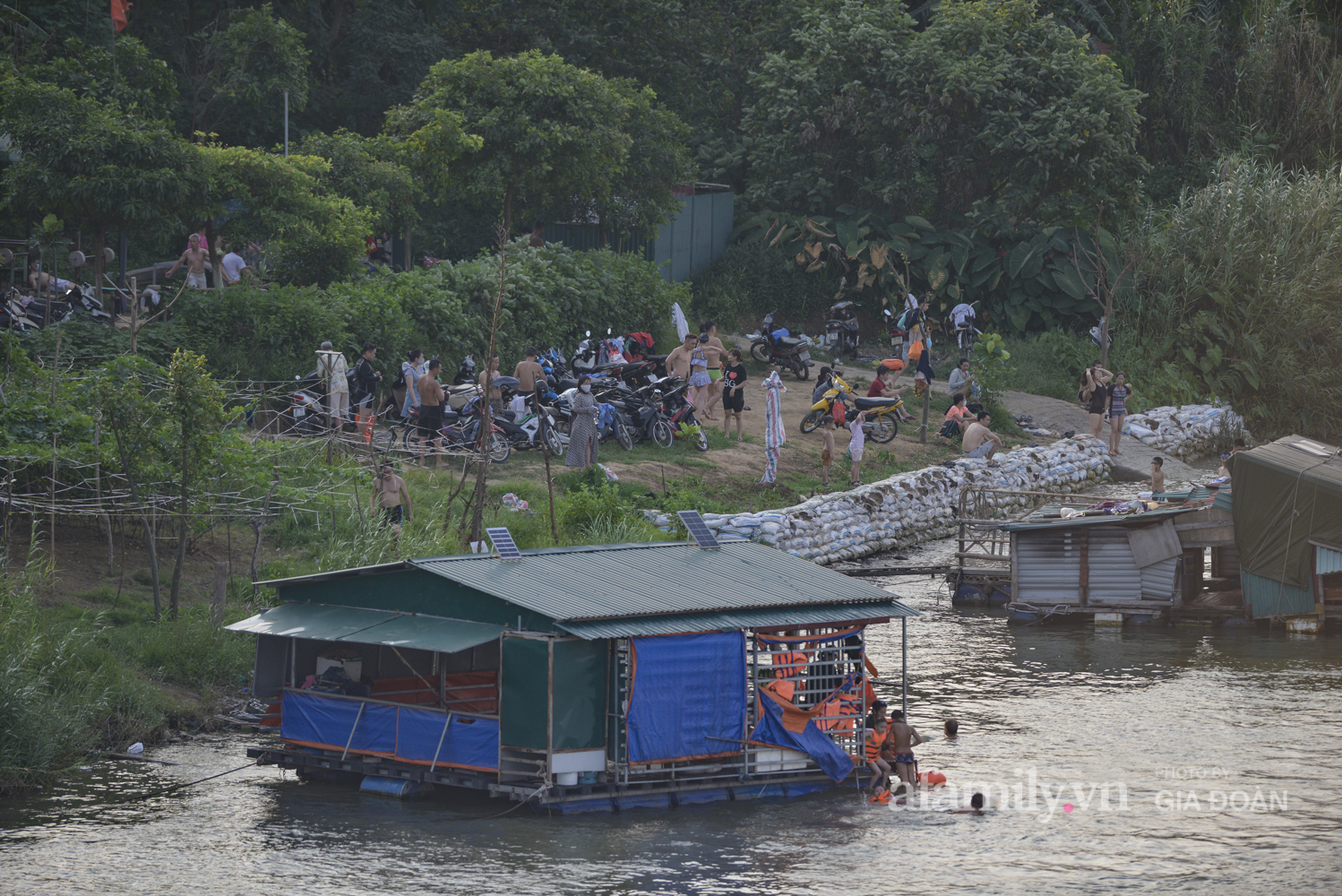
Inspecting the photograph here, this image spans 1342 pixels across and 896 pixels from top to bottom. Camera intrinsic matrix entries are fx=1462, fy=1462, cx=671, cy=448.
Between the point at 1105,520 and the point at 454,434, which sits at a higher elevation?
the point at 454,434

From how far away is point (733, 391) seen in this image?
30172 millimetres

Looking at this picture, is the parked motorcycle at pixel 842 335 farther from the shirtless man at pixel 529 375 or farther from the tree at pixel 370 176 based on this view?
the shirtless man at pixel 529 375

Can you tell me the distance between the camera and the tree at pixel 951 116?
41188 millimetres

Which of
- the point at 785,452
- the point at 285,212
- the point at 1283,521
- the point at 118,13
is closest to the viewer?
the point at 1283,521

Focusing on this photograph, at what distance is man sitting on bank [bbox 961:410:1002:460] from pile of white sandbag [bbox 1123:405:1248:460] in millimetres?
6335

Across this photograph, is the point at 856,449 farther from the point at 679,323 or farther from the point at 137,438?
the point at 137,438

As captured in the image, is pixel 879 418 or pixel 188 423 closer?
pixel 188 423

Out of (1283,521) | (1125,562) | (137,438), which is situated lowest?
(1125,562)

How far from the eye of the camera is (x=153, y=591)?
63.8 feet

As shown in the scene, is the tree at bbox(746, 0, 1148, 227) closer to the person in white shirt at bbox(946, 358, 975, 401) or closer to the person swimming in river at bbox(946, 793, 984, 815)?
the person in white shirt at bbox(946, 358, 975, 401)

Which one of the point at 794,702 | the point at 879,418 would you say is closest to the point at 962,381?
the point at 879,418

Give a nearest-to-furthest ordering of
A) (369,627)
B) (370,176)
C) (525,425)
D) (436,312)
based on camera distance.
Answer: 1. (369,627)
2. (525,425)
3. (436,312)
4. (370,176)

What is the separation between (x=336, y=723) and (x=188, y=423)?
5.19m

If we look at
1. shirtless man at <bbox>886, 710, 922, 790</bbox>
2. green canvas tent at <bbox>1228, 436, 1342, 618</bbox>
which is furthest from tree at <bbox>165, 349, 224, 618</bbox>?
green canvas tent at <bbox>1228, 436, 1342, 618</bbox>
